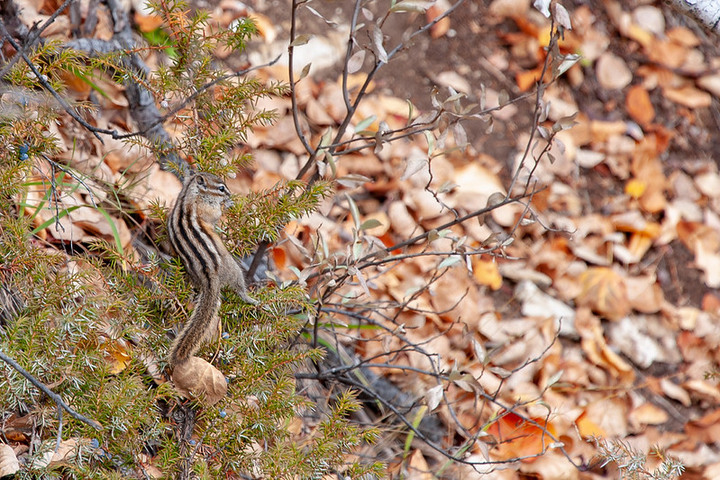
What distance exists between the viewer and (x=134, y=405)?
1.82 meters

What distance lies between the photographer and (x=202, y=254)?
2.17m

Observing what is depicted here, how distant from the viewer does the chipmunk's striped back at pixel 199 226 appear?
7.08 ft

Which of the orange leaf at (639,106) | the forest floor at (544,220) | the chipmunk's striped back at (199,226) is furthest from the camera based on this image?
the orange leaf at (639,106)

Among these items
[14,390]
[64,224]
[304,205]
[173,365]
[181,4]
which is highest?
[181,4]

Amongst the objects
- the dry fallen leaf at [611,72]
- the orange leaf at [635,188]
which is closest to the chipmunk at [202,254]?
the orange leaf at [635,188]

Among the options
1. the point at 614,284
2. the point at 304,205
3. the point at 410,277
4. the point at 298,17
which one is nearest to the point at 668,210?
the point at 614,284

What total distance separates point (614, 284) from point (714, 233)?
0.96 metres

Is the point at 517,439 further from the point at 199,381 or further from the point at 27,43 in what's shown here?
the point at 27,43

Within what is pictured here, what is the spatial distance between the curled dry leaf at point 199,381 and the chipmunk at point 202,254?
0.03 metres

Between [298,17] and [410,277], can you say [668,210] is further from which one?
[298,17]

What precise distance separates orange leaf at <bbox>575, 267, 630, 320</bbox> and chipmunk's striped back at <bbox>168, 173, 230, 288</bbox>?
2339 millimetres

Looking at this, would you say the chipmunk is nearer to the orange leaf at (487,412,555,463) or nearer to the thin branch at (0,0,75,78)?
the thin branch at (0,0,75,78)

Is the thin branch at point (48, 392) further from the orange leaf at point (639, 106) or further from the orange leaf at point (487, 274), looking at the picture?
the orange leaf at point (639, 106)

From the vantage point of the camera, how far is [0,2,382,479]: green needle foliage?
1.81 meters
